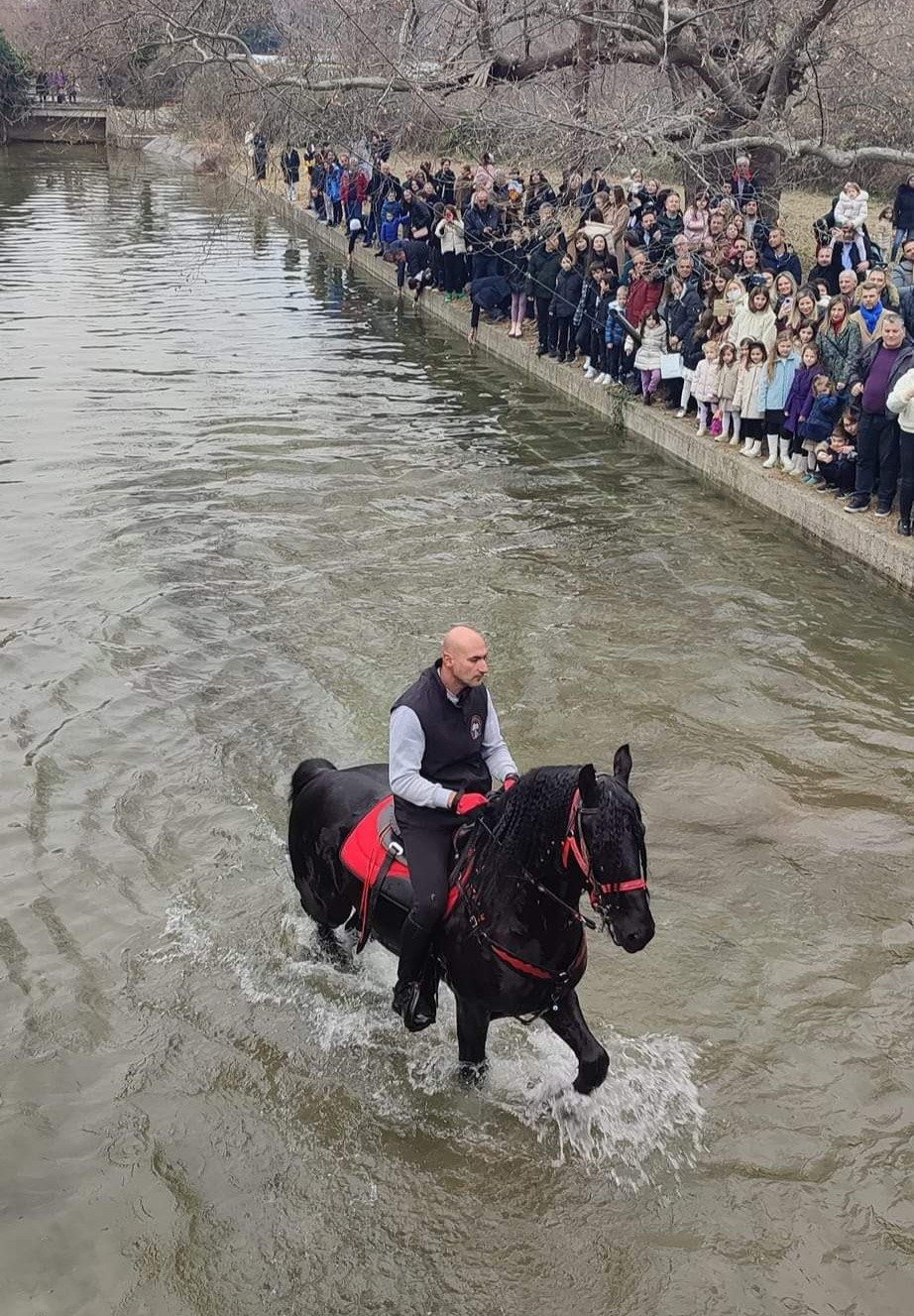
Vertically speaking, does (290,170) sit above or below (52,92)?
below

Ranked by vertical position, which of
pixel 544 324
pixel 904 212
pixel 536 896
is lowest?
pixel 536 896

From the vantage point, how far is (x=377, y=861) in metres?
6.14

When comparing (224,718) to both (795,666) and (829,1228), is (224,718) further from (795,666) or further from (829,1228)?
(829,1228)

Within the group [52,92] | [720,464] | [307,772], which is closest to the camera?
[307,772]

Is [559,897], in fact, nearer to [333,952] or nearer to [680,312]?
[333,952]

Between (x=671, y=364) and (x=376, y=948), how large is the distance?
11.8m

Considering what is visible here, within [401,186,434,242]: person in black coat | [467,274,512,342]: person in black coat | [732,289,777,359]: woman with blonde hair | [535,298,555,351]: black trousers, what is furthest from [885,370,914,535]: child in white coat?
[401,186,434,242]: person in black coat

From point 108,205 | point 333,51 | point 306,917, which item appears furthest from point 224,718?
point 108,205

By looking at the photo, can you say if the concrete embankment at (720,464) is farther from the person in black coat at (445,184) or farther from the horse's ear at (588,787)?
the horse's ear at (588,787)

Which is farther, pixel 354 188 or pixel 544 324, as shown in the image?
pixel 354 188

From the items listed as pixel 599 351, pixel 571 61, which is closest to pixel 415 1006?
pixel 599 351

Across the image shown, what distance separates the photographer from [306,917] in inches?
292

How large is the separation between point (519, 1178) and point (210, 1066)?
1692 millimetres

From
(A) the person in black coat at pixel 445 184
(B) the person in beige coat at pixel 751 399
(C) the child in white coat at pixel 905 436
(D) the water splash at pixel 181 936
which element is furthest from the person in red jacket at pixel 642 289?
(D) the water splash at pixel 181 936
